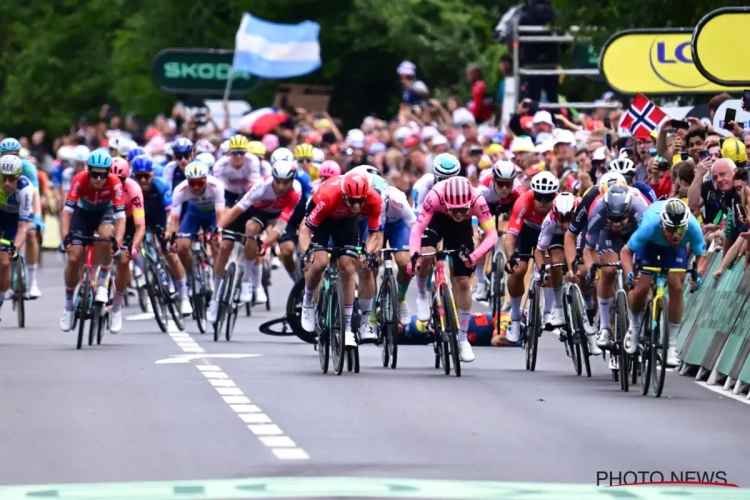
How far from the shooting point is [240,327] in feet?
75.7

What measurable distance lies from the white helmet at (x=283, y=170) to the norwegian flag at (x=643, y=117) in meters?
4.13

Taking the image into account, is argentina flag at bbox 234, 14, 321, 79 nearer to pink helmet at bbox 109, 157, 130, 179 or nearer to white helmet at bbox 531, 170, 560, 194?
pink helmet at bbox 109, 157, 130, 179

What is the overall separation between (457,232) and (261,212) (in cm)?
396

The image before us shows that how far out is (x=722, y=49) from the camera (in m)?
18.4

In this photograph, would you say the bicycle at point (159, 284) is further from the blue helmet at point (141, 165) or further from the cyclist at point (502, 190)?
the cyclist at point (502, 190)

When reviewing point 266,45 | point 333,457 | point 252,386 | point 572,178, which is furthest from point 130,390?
point 266,45

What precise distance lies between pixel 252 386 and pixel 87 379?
4.77 feet

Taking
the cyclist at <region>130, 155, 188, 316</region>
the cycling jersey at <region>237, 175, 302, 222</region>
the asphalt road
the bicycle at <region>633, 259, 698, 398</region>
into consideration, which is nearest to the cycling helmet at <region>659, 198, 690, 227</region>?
the bicycle at <region>633, 259, 698, 398</region>

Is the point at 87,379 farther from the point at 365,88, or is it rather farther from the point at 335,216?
the point at 365,88

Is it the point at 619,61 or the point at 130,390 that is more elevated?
the point at 619,61

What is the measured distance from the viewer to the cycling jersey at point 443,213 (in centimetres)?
1741

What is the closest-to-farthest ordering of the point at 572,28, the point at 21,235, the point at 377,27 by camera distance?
the point at 21,235, the point at 572,28, the point at 377,27

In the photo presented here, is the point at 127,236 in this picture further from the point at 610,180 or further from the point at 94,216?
the point at 610,180

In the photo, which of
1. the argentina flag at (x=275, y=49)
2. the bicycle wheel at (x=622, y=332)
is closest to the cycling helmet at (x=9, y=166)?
the bicycle wheel at (x=622, y=332)
